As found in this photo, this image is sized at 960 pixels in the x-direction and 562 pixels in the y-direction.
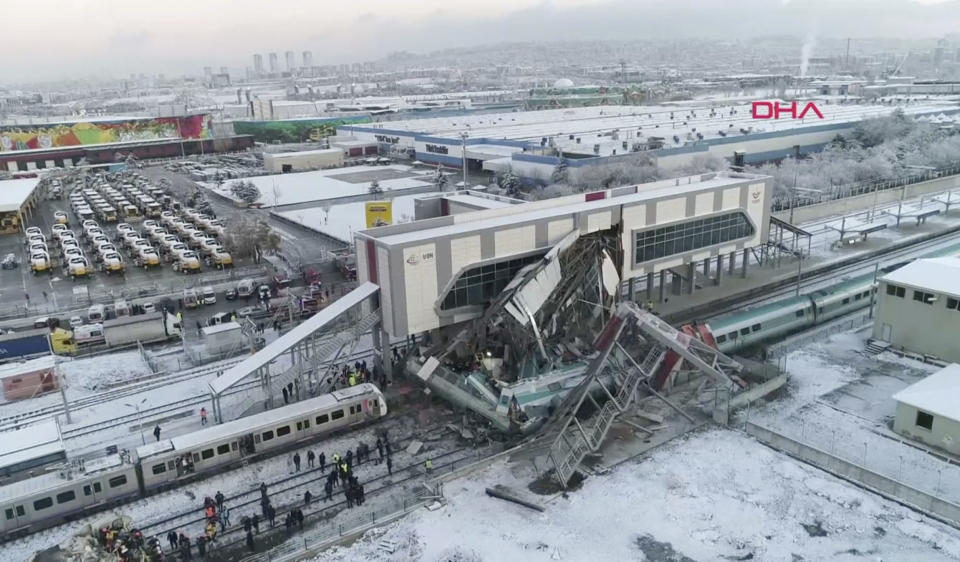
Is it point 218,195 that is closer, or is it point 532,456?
point 532,456

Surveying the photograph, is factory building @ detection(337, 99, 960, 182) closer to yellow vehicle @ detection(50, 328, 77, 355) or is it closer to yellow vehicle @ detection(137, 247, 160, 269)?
yellow vehicle @ detection(137, 247, 160, 269)

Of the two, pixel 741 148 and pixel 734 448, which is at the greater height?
pixel 741 148

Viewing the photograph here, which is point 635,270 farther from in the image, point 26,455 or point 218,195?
point 218,195

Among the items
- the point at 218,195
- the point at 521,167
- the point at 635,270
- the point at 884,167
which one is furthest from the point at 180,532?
the point at 884,167

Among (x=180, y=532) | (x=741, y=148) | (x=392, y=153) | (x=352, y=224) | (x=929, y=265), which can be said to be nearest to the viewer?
(x=180, y=532)

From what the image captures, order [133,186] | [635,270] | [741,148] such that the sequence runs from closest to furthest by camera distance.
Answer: [635,270], [741,148], [133,186]

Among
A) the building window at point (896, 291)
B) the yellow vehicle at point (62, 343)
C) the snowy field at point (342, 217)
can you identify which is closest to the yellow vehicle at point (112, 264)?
the yellow vehicle at point (62, 343)

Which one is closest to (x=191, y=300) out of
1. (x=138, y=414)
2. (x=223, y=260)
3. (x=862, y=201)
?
(x=223, y=260)

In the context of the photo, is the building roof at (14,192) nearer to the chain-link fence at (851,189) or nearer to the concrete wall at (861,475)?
the concrete wall at (861,475)
